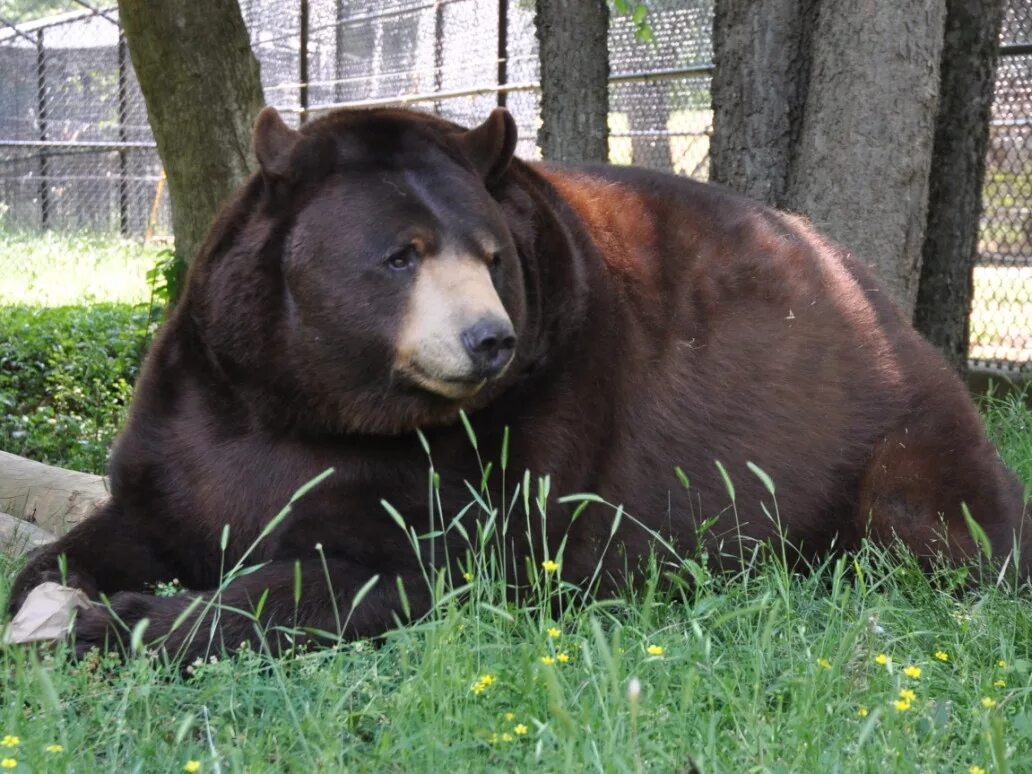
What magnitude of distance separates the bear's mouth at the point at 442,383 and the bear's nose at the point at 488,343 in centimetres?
5

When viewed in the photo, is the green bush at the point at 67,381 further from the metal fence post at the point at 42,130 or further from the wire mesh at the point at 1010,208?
the metal fence post at the point at 42,130

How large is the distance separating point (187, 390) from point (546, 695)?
1.53 m

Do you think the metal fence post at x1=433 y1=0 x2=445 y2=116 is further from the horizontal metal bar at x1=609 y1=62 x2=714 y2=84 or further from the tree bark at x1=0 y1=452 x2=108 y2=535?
the tree bark at x1=0 y1=452 x2=108 y2=535

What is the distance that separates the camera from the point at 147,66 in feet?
19.5

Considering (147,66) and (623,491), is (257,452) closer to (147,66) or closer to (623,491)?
(623,491)

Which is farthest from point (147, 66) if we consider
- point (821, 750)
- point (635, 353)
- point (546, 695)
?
point (821, 750)

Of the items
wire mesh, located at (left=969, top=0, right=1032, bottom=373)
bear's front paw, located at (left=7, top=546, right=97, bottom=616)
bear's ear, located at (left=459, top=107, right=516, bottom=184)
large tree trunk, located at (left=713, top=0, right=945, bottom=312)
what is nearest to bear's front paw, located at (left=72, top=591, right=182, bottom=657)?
bear's front paw, located at (left=7, top=546, right=97, bottom=616)

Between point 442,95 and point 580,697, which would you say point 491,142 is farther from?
point 442,95

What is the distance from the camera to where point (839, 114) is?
5.08 metres

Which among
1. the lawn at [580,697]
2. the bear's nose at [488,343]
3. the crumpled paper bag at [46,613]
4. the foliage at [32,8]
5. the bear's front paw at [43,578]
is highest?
the foliage at [32,8]

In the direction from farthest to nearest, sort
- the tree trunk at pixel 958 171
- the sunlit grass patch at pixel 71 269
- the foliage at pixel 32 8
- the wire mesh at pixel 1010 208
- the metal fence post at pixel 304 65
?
the foliage at pixel 32 8 → the metal fence post at pixel 304 65 → the sunlit grass patch at pixel 71 269 → the wire mesh at pixel 1010 208 → the tree trunk at pixel 958 171

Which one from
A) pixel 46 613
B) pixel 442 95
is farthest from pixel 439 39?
pixel 46 613

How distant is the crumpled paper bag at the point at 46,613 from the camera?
306 cm

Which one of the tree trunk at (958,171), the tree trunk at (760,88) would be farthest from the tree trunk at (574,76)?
the tree trunk at (958,171)
